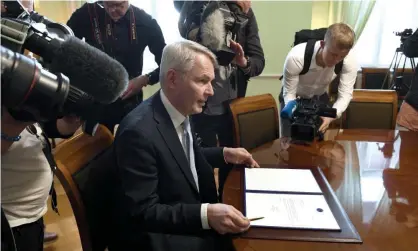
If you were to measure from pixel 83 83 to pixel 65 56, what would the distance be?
3.0 inches

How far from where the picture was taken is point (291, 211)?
117cm

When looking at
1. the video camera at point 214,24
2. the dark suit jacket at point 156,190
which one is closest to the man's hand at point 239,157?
the dark suit jacket at point 156,190

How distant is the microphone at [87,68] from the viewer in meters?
0.86

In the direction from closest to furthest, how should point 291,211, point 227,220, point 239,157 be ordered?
1. point 227,220
2. point 291,211
3. point 239,157

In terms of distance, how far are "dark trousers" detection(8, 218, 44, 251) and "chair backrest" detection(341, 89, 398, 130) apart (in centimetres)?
189

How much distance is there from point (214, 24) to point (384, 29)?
2778mm

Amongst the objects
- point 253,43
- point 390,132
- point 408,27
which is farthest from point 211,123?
point 408,27

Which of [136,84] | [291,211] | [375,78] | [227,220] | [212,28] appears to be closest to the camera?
[227,220]

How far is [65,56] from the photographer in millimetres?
870

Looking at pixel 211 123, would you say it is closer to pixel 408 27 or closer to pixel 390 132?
pixel 390 132

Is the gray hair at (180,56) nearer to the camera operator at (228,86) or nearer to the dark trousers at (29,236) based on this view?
the dark trousers at (29,236)

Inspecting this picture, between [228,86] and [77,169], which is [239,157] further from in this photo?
[228,86]

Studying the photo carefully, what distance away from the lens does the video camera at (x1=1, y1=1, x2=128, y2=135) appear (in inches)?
26.9

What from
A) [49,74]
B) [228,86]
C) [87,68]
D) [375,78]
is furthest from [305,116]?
[375,78]
